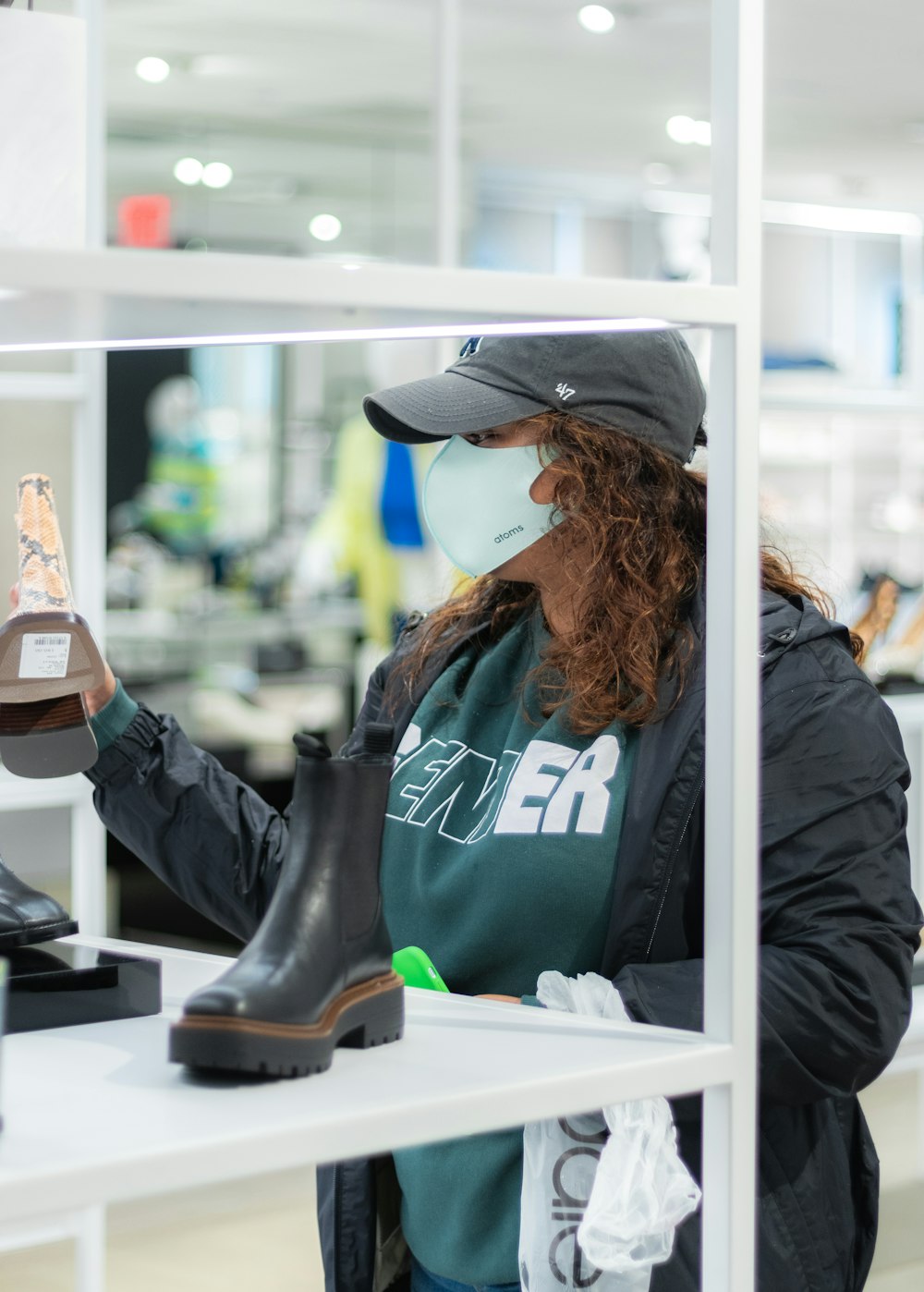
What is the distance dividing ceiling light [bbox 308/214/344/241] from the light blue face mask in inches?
253

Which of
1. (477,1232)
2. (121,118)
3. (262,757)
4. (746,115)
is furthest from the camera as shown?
(121,118)

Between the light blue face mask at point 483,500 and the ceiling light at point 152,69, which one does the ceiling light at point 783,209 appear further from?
the light blue face mask at point 483,500

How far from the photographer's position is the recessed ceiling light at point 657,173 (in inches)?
278

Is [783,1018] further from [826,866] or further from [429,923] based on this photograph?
[429,923]

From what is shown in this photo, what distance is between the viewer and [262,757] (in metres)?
5.30

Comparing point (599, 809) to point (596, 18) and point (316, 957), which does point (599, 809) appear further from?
point (596, 18)

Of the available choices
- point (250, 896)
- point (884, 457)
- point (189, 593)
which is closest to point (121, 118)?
point (189, 593)

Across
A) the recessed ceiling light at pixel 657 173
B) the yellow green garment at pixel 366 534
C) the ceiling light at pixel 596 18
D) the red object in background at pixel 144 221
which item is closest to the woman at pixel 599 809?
the ceiling light at pixel 596 18

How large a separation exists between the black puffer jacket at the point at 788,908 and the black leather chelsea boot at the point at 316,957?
0.25 meters

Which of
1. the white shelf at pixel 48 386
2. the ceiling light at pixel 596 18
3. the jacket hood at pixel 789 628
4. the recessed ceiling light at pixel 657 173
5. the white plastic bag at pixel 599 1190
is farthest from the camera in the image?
the recessed ceiling light at pixel 657 173

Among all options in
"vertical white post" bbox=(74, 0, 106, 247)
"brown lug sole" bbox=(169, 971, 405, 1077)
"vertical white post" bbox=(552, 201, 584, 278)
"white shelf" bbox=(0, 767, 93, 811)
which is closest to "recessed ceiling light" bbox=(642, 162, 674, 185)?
"vertical white post" bbox=(552, 201, 584, 278)

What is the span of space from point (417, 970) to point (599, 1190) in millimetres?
166

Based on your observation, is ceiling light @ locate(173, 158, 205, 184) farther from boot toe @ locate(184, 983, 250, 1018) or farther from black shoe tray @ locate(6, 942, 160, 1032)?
boot toe @ locate(184, 983, 250, 1018)

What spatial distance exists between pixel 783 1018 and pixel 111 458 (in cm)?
739
